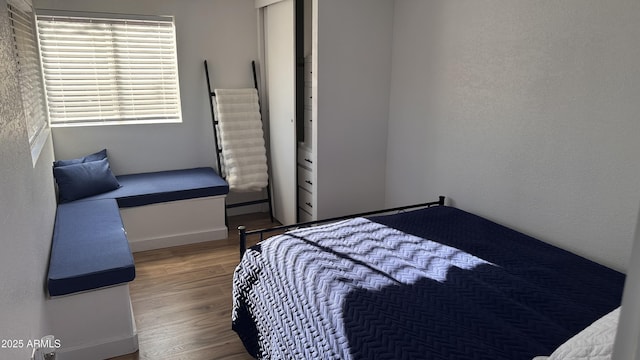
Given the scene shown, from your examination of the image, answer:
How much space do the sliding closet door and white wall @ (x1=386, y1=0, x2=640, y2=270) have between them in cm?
92

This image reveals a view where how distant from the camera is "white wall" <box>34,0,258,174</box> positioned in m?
3.93

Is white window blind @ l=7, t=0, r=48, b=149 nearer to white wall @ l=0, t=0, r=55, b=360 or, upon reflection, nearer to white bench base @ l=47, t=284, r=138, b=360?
white wall @ l=0, t=0, r=55, b=360

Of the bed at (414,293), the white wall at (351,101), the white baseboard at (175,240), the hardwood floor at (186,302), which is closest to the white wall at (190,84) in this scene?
the white baseboard at (175,240)

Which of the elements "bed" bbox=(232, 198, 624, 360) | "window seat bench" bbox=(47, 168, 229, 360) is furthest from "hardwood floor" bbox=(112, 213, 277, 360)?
"bed" bbox=(232, 198, 624, 360)

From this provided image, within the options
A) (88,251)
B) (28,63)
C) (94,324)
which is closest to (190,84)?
(28,63)

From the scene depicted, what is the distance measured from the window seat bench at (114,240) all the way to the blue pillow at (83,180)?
2.6 inches

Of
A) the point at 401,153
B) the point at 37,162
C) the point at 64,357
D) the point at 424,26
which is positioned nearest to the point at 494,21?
the point at 424,26

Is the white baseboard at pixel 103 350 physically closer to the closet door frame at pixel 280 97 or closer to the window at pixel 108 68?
the closet door frame at pixel 280 97

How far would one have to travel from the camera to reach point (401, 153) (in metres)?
3.50

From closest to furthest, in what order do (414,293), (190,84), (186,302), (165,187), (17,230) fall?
(17,230) → (414,293) → (186,302) → (165,187) → (190,84)

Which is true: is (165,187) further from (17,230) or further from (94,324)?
(17,230)

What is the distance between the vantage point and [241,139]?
13.8 ft

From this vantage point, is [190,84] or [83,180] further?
[190,84]

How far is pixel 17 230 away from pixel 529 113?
8.12 ft
